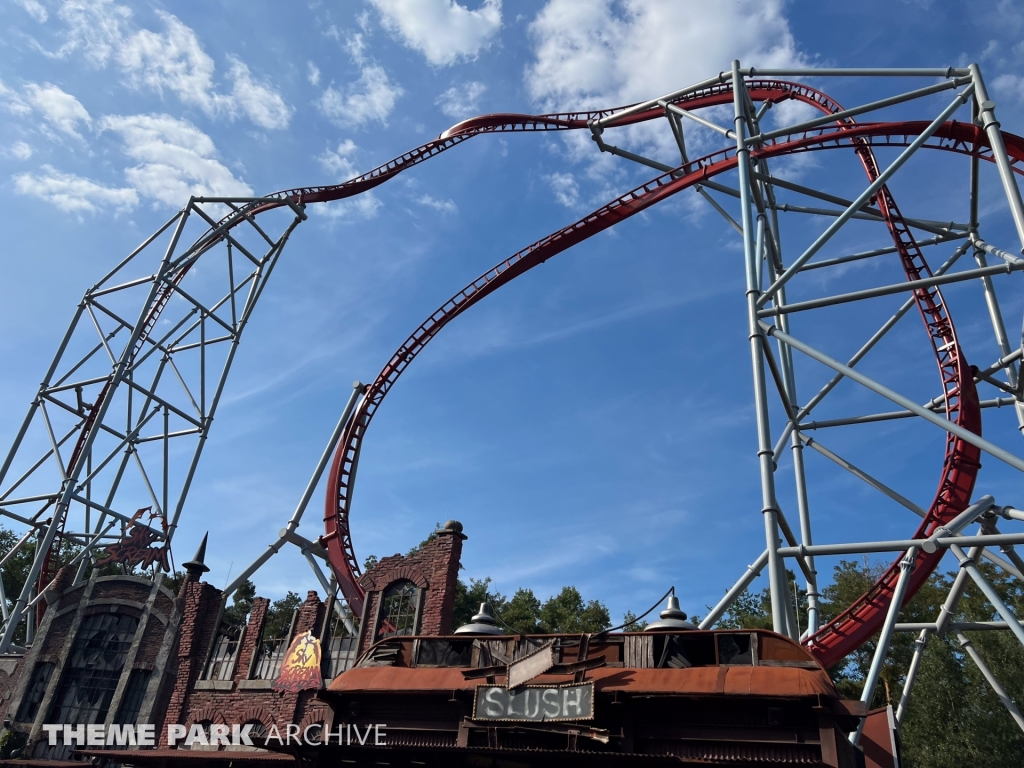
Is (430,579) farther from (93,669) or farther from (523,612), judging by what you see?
(523,612)

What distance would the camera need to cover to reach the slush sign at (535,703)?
25.8ft

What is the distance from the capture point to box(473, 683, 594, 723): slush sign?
786cm

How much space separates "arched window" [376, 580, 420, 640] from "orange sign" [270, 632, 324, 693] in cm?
143

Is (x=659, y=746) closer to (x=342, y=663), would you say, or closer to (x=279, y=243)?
(x=342, y=663)

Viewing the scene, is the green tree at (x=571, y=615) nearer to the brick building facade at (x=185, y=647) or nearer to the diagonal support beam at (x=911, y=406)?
the brick building facade at (x=185, y=647)

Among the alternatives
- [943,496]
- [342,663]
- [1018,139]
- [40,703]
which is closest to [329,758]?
[342,663]

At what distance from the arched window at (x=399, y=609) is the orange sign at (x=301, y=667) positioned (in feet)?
4.70

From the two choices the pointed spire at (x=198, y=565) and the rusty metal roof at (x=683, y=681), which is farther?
the pointed spire at (x=198, y=565)

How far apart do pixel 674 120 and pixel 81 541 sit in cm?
1884

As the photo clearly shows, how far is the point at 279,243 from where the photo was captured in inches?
993

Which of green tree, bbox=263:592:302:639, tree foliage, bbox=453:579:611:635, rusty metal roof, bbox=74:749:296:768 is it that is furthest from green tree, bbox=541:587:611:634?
rusty metal roof, bbox=74:749:296:768

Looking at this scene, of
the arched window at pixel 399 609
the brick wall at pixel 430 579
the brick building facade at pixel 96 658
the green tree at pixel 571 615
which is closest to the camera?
the brick wall at pixel 430 579

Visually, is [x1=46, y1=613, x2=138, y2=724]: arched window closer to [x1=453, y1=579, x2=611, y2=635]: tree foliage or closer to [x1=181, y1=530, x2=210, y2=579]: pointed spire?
[x1=181, y1=530, x2=210, y2=579]: pointed spire

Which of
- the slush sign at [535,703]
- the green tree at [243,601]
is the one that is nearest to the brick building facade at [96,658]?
the slush sign at [535,703]
